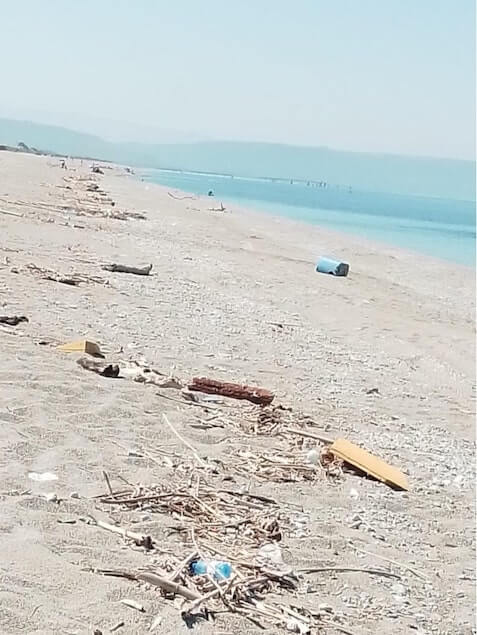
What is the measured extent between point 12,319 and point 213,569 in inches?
161

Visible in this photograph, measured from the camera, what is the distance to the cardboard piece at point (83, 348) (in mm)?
6531

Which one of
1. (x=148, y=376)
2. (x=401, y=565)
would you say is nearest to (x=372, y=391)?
(x=148, y=376)

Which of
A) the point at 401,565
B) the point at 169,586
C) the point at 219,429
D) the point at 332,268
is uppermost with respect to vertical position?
the point at 169,586

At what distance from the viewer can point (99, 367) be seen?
6176 mm

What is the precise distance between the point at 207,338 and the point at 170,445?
3.39 m

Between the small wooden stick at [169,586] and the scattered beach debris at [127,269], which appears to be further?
the scattered beach debris at [127,269]

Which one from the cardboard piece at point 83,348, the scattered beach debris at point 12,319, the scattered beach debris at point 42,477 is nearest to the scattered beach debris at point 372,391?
the cardboard piece at point 83,348

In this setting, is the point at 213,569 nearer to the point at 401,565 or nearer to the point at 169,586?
the point at 169,586

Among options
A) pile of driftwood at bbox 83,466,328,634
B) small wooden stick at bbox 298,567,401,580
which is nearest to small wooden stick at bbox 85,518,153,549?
pile of driftwood at bbox 83,466,328,634

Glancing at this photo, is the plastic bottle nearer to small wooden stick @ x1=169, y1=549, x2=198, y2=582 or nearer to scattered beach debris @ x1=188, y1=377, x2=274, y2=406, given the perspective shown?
small wooden stick @ x1=169, y1=549, x2=198, y2=582

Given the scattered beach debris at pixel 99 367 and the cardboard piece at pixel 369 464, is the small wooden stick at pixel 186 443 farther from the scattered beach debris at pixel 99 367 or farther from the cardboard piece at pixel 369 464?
the cardboard piece at pixel 369 464

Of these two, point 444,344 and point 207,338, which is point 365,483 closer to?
point 207,338

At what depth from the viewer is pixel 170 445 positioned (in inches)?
199

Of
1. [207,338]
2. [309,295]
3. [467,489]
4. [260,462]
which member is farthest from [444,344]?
[260,462]
